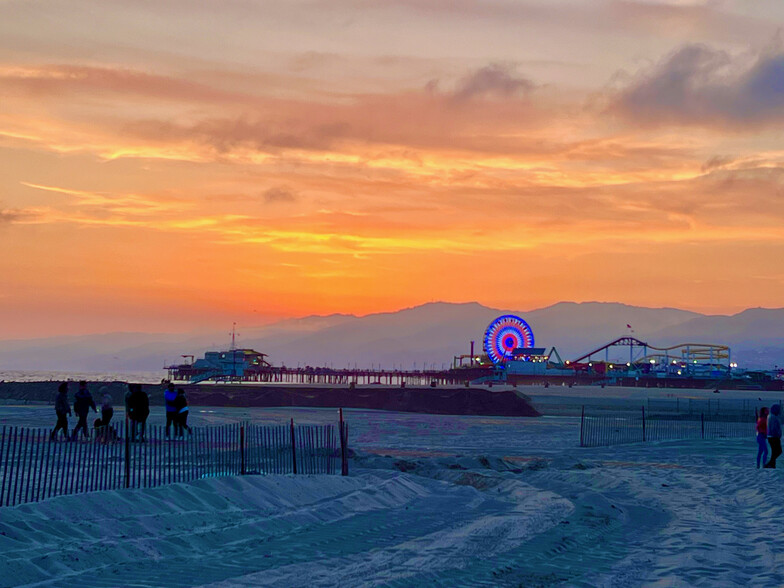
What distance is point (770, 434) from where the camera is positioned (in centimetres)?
2547

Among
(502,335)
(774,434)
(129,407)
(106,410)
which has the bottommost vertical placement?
(774,434)

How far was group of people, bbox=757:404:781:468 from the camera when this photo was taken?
83.3 feet

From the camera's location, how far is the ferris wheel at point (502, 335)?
187750mm

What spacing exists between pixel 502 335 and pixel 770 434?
165 m

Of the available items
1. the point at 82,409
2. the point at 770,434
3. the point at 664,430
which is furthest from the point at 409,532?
the point at 664,430

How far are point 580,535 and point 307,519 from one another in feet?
14.0

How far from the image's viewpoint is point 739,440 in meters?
39.4

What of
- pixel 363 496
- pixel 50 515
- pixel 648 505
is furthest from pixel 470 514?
pixel 50 515

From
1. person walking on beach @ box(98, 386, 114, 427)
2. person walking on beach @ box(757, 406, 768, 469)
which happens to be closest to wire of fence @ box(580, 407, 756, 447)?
person walking on beach @ box(757, 406, 768, 469)

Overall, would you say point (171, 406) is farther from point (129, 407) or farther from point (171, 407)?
point (129, 407)

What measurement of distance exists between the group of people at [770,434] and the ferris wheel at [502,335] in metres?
160

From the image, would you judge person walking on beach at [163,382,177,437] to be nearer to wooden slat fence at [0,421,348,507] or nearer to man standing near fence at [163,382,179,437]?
man standing near fence at [163,382,179,437]

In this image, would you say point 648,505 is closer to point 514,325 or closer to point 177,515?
point 177,515

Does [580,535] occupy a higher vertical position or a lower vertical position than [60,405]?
lower
